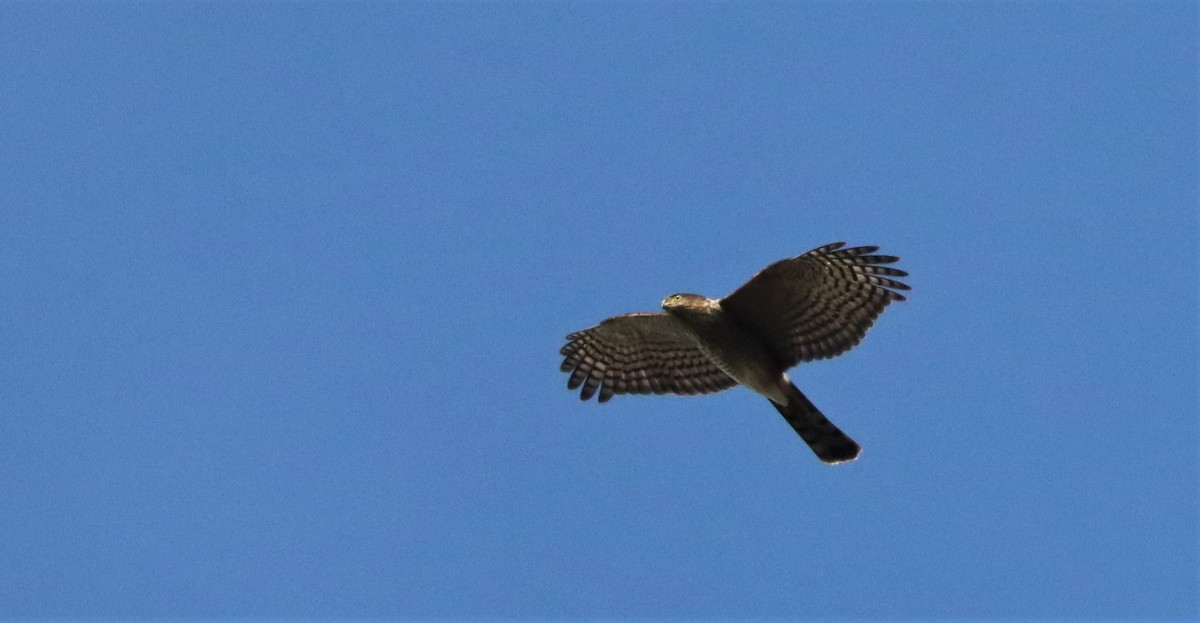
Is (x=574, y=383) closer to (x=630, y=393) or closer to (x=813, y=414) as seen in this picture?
(x=630, y=393)

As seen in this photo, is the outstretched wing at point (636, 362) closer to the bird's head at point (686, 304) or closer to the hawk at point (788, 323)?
the hawk at point (788, 323)

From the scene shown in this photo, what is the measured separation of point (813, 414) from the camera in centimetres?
1906

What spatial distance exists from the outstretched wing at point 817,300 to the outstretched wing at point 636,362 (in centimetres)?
95

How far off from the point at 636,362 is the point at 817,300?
97.8 inches

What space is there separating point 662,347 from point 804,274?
2.13 meters

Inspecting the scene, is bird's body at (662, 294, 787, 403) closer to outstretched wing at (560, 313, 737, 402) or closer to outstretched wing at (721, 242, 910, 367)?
outstretched wing at (721, 242, 910, 367)

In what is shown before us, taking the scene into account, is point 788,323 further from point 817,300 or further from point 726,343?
point 726,343

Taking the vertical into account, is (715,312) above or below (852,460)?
above

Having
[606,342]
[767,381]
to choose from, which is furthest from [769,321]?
[606,342]

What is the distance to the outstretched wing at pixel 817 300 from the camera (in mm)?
18438

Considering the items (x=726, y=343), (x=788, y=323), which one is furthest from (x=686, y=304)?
(x=788, y=323)

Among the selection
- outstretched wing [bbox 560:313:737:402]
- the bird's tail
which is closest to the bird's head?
outstretched wing [bbox 560:313:737:402]

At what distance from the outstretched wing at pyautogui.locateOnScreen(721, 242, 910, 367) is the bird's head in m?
0.26

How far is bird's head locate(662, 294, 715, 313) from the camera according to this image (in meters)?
18.5
